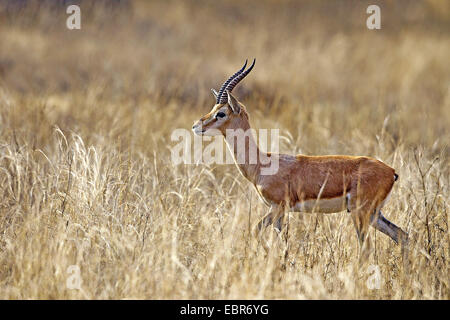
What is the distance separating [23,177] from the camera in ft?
22.6

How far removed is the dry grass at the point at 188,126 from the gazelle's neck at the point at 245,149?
40 cm

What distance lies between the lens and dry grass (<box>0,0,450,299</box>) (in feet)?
16.9

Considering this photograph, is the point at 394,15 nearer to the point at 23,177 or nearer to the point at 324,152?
the point at 324,152

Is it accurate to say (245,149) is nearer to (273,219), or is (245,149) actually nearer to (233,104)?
(233,104)

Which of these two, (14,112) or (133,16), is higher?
(133,16)

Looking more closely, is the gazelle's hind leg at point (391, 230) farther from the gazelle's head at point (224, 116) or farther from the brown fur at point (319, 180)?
the gazelle's head at point (224, 116)

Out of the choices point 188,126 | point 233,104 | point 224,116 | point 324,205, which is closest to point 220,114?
point 224,116

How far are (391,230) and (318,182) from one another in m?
0.77

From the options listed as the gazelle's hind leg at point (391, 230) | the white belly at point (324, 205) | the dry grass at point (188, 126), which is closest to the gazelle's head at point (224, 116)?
the dry grass at point (188, 126)

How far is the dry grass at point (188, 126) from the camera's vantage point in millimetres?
5160

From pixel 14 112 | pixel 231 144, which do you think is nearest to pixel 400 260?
pixel 231 144

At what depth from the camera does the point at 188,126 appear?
36.8 feet

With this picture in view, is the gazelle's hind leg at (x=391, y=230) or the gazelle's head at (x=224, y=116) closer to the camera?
the gazelle's hind leg at (x=391, y=230)
